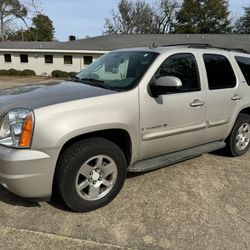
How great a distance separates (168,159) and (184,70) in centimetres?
121

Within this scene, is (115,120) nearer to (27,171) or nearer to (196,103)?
(27,171)

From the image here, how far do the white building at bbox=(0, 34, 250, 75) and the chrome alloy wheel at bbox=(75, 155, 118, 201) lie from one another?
81.8ft

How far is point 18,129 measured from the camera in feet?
9.94

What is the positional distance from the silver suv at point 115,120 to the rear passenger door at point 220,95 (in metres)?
0.02

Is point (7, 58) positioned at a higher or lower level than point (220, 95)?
higher

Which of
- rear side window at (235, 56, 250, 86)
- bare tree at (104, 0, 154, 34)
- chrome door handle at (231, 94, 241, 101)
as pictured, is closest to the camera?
chrome door handle at (231, 94, 241, 101)

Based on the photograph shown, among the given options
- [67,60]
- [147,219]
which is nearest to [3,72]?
[67,60]

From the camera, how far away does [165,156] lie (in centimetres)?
417

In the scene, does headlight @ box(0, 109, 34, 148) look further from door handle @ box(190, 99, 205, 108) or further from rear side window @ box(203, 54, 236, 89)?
rear side window @ box(203, 54, 236, 89)

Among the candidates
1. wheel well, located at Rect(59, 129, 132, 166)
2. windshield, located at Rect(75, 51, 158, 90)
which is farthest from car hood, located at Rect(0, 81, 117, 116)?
wheel well, located at Rect(59, 129, 132, 166)

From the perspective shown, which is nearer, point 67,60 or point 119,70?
point 119,70

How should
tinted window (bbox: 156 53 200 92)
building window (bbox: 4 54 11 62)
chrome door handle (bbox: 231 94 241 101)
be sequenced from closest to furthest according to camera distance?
tinted window (bbox: 156 53 200 92) < chrome door handle (bbox: 231 94 241 101) < building window (bbox: 4 54 11 62)

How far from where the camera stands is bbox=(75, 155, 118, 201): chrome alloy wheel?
3400mm

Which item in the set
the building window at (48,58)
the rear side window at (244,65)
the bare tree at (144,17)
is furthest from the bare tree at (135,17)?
the rear side window at (244,65)
